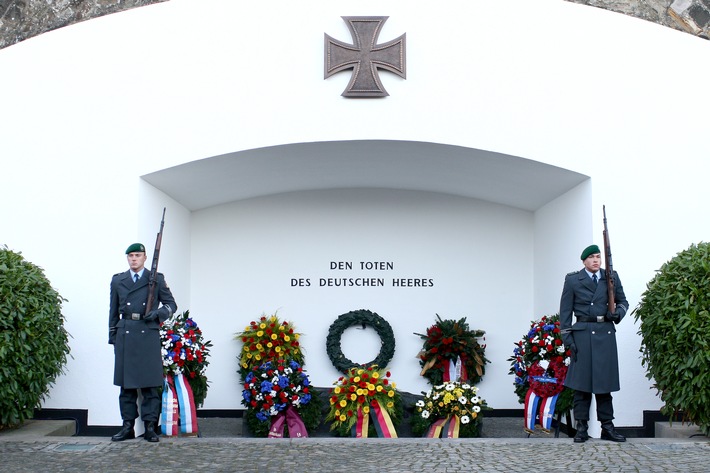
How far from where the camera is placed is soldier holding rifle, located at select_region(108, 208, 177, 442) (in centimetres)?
667

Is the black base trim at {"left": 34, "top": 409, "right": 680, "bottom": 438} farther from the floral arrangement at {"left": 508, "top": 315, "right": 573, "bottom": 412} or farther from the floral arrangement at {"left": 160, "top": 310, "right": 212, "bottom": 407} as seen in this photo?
the floral arrangement at {"left": 160, "top": 310, "right": 212, "bottom": 407}

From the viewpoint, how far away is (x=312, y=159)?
27.3 ft

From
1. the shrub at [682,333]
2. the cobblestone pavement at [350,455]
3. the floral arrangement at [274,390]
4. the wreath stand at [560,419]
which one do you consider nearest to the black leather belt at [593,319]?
the shrub at [682,333]

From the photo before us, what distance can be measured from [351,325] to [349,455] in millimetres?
3188

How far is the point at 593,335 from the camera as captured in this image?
6.62 m

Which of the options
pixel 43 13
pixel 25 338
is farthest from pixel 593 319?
pixel 43 13

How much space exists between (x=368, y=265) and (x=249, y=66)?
2.74 meters

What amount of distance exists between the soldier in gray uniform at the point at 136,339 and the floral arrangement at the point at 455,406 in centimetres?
244

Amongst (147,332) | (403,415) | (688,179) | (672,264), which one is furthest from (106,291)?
(688,179)

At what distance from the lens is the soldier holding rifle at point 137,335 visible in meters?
6.67

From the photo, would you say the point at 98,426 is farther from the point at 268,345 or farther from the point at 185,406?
the point at 268,345

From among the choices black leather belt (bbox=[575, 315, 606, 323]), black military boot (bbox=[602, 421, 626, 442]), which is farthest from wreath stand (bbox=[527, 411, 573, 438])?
black leather belt (bbox=[575, 315, 606, 323])

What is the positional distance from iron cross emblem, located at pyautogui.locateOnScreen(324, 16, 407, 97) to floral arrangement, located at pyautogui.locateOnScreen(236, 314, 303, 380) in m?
2.74

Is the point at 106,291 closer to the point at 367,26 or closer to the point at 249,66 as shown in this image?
the point at 249,66
